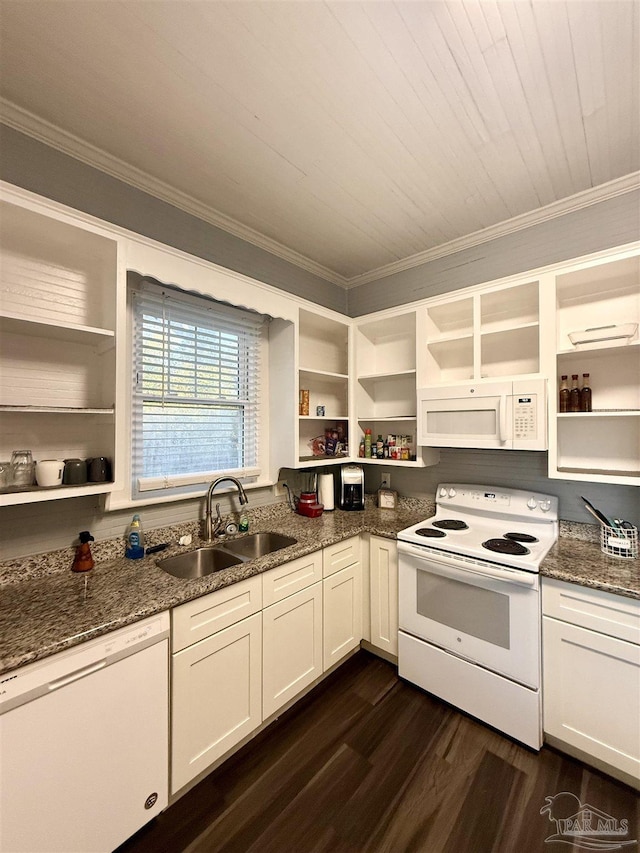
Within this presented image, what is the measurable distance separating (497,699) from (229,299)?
2544 mm

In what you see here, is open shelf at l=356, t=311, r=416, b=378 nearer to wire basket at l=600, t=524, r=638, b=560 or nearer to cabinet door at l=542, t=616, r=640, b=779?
wire basket at l=600, t=524, r=638, b=560

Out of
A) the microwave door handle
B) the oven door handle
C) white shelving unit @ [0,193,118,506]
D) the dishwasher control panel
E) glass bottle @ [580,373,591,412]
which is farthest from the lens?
the microwave door handle

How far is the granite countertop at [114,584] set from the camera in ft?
3.70

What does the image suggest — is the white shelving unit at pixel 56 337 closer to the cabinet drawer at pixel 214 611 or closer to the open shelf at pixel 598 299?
the cabinet drawer at pixel 214 611

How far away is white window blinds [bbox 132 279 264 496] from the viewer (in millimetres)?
1955

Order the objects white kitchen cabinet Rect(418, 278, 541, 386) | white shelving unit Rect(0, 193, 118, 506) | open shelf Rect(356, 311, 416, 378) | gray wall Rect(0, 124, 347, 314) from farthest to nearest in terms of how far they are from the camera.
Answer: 1. open shelf Rect(356, 311, 416, 378)
2. white kitchen cabinet Rect(418, 278, 541, 386)
3. gray wall Rect(0, 124, 347, 314)
4. white shelving unit Rect(0, 193, 118, 506)

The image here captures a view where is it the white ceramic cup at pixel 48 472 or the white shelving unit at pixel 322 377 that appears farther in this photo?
the white shelving unit at pixel 322 377

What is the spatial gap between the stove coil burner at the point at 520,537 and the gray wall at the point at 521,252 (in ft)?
5.51

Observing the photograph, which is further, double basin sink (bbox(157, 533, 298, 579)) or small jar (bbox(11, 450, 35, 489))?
double basin sink (bbox(157, 533, 298, 579))

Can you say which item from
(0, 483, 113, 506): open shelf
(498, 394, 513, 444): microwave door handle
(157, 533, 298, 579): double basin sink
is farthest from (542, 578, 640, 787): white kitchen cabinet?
(0, 483, 113, 506): open shelf

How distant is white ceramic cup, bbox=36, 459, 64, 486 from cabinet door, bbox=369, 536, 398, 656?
175cm

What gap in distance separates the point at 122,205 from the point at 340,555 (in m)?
2.29

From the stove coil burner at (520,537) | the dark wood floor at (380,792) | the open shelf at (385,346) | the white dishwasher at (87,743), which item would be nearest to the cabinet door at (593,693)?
the dark wood floor at (380,792)

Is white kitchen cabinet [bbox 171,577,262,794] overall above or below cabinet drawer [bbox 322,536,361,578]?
below
